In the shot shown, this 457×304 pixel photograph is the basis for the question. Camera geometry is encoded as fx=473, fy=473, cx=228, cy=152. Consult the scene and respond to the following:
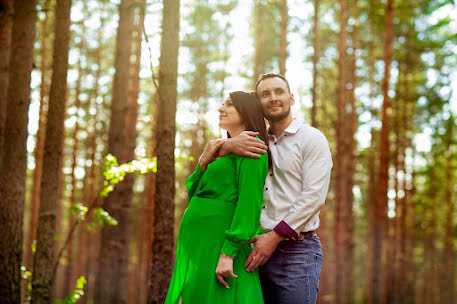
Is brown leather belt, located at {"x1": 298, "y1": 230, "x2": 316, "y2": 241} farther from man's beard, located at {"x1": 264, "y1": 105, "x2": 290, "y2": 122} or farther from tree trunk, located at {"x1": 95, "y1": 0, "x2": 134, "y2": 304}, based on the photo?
tree trunk, located at {"x1": 95, "y1": 0, "x2": 134, "y2": 304}

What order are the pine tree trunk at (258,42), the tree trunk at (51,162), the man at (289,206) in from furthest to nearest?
the pine tree trunk at (258,42), the tree trunk at (51,162), the man at (289,206)

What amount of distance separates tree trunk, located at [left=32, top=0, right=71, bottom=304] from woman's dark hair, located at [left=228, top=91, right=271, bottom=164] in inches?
149

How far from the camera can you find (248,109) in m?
3.38

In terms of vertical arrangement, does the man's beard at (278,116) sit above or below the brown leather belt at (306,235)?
above

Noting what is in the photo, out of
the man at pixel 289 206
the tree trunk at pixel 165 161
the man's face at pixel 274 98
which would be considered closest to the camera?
the man at pixel 289 206

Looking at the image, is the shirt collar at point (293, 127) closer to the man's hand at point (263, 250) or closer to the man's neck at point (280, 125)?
the man's neck at point (280, 125)

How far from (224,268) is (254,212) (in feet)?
1.33

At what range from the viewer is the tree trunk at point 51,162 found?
20.9ft

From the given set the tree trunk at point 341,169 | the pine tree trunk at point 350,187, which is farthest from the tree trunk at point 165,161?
the pine tree trunk at point 350,187

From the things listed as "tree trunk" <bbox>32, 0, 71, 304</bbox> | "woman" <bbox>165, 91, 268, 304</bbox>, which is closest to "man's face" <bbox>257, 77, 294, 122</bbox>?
"woman" <bbox>165, 91, 268, 304</bbox>

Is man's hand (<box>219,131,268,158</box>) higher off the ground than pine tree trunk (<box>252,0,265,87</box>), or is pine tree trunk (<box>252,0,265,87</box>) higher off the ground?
pine tree trunk (<box>252,0,265,87</box>)

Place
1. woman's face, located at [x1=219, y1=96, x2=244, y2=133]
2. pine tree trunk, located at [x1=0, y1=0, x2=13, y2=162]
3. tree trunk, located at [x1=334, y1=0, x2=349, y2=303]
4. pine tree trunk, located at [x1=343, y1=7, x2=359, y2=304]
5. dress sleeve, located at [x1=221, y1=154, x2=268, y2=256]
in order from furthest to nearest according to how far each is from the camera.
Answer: pine tree trunk, located at [x1=343, y1=7, x2=359, y2=304] < tree trunk, located at [x1=334, y1=0, x2=349, y2=303] < pine tree trunk, located at [x1=0, y1=0, x2=13, y2=162] < woman's face, located at [x1=219, y1=96, x2=244, y2=133] < dress sleeve, located at [x1=221, y1=154, x2=268, y2=256]

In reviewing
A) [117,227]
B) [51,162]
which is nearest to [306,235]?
[51,162]

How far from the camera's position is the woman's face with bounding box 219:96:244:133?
3402 mm
